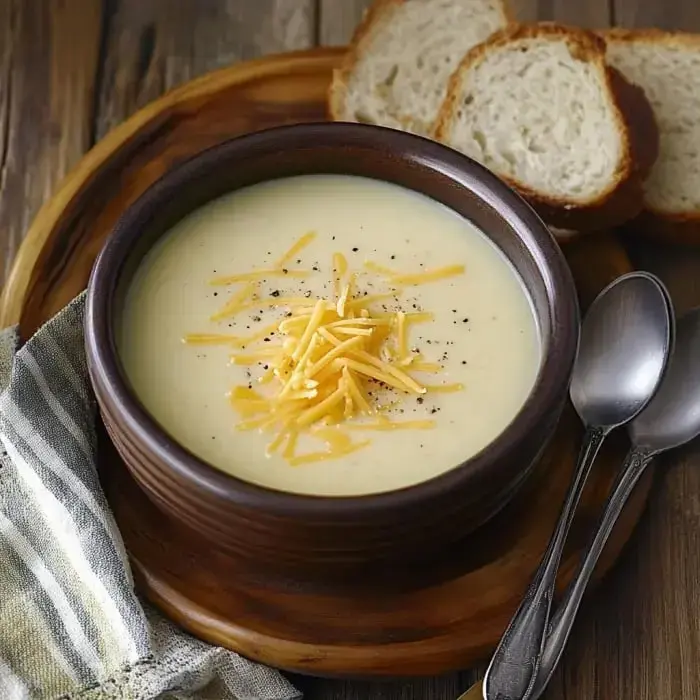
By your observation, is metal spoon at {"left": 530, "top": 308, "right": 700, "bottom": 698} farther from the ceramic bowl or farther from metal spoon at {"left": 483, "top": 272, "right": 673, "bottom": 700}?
the ceramic bowl

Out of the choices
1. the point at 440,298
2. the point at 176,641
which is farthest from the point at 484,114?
the point at 176,641

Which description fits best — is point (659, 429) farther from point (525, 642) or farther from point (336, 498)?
point (336, 498)

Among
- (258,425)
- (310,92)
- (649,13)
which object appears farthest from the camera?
(649,13)

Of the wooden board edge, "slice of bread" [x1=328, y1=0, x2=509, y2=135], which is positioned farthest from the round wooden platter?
"slice of bread" [x1=328, y1=0, x2=509, y2=135]

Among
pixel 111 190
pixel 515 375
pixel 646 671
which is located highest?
pixel 111 190

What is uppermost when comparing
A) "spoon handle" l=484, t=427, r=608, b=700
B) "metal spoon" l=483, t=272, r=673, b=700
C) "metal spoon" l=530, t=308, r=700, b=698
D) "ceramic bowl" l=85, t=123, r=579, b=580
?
"ceramic bowl" l=85, t=123, r=579, b=580

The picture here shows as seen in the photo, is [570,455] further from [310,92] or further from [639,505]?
[310,92]
